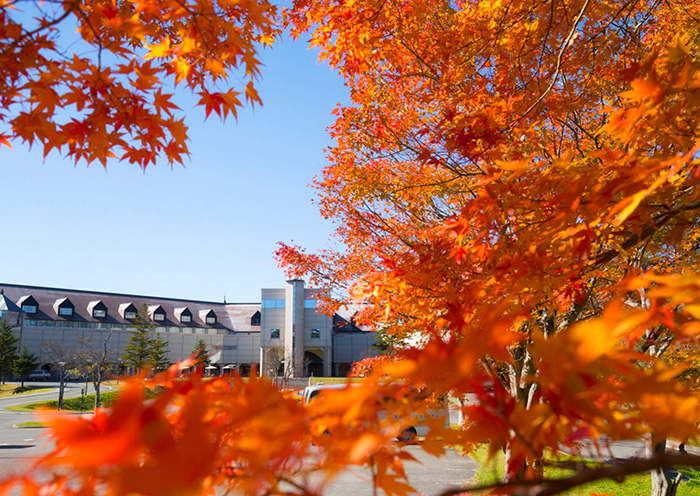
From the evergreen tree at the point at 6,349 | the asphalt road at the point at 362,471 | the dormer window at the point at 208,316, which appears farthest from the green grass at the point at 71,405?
the dormer window at the point at 208,316

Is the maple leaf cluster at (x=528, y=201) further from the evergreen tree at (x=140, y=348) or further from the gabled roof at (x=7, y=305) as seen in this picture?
the gabled roof at (x=7, y=305)

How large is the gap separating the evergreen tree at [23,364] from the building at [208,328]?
3.17 feet

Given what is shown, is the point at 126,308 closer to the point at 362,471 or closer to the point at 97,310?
the point at 97,310

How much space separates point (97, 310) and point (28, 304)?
4934mm

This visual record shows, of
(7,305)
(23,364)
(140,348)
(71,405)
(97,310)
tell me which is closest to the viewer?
(71,405)

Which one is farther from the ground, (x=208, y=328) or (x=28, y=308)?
(x=28, y=308)

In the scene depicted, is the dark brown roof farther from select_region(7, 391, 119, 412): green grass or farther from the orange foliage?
the orange foliage

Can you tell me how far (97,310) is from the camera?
3841cm

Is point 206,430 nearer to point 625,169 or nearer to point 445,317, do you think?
point 625,169

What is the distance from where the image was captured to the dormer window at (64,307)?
1470 inches

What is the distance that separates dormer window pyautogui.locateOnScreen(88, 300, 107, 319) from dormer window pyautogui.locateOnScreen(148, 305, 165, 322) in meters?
3.57

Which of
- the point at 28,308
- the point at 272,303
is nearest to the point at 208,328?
the point at 272,303

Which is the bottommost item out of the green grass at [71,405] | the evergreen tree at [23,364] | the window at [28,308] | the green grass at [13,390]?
the green grass at [13,390]

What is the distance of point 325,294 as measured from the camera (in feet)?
28.3
